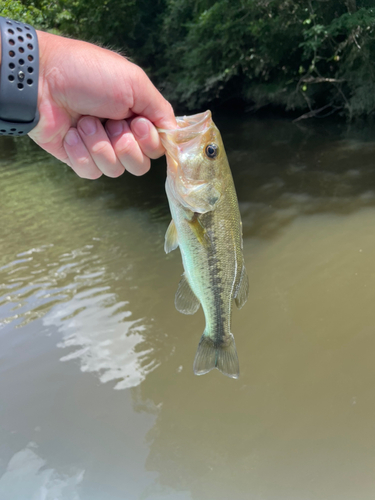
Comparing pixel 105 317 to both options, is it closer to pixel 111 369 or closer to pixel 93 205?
pixel 111 369

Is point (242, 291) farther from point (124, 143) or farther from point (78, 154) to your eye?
point (78, 154)

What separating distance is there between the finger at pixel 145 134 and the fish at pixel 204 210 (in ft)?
0.20

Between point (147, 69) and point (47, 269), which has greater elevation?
point (147, 69)

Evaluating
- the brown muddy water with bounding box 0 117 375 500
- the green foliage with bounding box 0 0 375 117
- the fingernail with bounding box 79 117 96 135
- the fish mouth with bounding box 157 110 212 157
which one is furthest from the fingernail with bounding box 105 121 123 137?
the green foliage with bounding box 0 0 375 117

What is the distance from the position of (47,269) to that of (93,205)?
285 cm

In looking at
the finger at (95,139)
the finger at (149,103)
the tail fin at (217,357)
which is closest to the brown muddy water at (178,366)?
the tail fin at (217,357)

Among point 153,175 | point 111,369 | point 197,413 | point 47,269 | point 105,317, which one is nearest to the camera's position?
point 197,413

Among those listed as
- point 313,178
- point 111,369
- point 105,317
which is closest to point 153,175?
point 313,178

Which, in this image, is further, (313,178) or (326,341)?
(313,178)

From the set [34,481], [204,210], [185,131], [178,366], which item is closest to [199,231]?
[204,210]

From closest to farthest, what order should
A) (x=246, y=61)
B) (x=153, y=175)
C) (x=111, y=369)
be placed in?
(x=111, y=369), (x=153, y=175), (x=246, y=61)

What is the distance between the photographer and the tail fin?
8.02ft

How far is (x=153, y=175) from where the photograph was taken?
11.0m

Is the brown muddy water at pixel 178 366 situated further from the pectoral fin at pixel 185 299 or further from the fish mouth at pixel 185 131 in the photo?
the fish mouth at pixel 185 131
